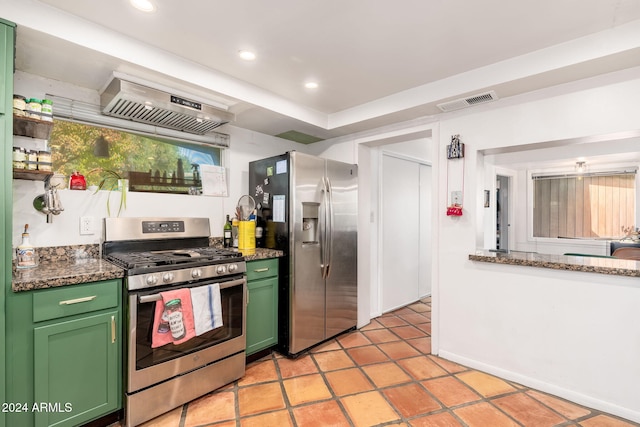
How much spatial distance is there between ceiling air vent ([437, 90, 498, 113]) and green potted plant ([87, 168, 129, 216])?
2603mm

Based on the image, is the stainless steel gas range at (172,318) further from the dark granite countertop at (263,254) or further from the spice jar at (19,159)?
the spice jar at (19,159)

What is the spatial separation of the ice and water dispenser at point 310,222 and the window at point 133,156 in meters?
1.02

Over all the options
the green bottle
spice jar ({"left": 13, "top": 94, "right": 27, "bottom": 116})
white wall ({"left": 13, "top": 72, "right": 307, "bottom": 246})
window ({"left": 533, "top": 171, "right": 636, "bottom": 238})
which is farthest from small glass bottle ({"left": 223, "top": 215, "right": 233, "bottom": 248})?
window ({"left": 533, "top": 171, "right": 636, "bottom": 238})

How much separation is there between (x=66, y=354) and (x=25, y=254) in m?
0.69

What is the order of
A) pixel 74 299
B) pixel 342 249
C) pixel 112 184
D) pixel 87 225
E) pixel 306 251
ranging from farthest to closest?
pixel 342 249, pixel 306 251, pixel 112 184, pixel 87 225, pixel 74 299

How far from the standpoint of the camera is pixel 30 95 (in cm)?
200

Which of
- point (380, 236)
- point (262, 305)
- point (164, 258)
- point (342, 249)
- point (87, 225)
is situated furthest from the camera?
point (380, 236)

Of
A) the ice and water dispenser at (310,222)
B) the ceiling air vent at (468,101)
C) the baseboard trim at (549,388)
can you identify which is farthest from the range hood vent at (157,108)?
the baseboard trim at (549,388)

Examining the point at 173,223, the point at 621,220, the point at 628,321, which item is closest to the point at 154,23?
the point at 173,223

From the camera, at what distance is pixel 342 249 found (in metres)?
3.05

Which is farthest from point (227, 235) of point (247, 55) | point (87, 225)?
point (247, 55)

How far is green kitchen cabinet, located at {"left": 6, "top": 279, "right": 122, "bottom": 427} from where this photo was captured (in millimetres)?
1479

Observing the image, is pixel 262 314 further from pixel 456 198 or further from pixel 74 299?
pixel 456 198

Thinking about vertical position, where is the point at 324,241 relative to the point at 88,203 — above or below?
below
